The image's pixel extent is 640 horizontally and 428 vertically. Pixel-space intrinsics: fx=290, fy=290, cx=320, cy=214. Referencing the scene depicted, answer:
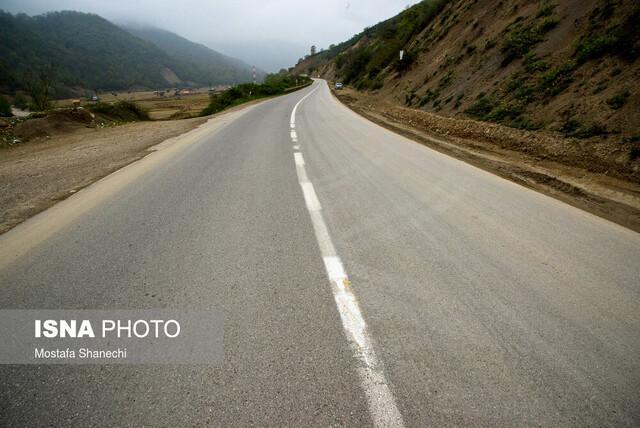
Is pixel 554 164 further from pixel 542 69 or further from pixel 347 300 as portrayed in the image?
pixel 347 300

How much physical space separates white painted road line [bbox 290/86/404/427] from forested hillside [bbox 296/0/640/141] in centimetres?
647

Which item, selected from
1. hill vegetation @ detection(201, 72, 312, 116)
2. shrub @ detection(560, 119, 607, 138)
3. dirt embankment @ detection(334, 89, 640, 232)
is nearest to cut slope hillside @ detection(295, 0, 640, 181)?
shrub @ detection(560, 119, 607, 138)

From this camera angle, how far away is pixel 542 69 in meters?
9.20

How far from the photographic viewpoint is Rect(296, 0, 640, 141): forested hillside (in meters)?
6.50

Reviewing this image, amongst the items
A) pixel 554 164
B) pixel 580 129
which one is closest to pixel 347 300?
pixel 554 164

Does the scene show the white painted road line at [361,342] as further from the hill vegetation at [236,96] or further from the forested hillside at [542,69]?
the hill vegetation at [236,96]

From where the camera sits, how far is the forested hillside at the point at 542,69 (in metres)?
6.50

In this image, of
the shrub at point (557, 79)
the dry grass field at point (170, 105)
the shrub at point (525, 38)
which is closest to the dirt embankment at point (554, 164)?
the shrub at point (557, 79)

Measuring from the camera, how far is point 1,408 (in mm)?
1533

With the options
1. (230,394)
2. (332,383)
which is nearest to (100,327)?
(230,394)

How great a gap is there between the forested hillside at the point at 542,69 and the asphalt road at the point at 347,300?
4169 mm

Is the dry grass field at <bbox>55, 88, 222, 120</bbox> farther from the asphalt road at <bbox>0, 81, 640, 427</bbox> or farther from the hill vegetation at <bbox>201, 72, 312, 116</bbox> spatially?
the asphalt road at <bbox>0, 81, 640, 427</bbox>

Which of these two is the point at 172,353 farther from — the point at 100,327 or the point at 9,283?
the point at 9,283

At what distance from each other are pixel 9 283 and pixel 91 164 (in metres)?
5.05
